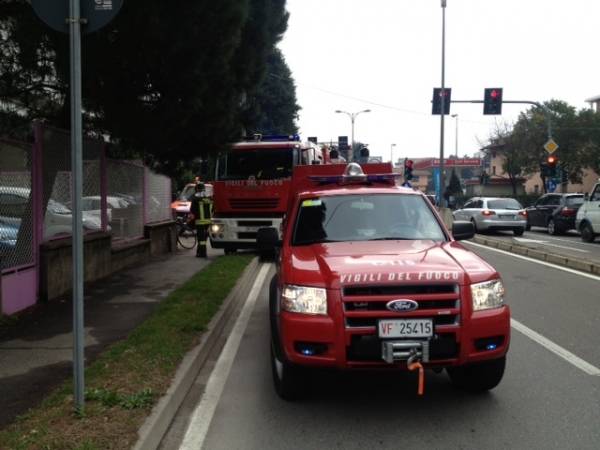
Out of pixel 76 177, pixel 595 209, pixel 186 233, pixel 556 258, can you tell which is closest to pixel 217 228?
pixel 186 233

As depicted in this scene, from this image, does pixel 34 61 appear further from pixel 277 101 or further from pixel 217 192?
pixel 277 101

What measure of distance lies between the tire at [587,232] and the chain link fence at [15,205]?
17.4m

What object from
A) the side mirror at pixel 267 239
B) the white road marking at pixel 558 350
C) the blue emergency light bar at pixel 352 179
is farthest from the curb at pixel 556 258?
the side mirror at pixel 267 239

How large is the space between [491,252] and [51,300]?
39.5ft

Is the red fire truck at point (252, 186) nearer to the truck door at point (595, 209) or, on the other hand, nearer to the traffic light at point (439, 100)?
the truck door at point (595, 209)

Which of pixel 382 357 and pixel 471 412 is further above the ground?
pixel 382 357

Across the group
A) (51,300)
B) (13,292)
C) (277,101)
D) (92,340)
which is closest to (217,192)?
(51,300)

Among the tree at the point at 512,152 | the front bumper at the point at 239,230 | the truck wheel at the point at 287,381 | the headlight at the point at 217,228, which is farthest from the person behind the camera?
the tree at the point at 512,152

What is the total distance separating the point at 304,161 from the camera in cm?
1527

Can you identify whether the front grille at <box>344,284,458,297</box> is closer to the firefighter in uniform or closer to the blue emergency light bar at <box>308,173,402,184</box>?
the blue emergency light bar at <box>308,173,402,184</box>

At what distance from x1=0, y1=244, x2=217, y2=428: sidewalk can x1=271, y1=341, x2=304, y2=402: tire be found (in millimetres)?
1899

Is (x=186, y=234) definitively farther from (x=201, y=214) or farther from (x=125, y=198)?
(x=125, y=198)

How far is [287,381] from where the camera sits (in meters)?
4.92

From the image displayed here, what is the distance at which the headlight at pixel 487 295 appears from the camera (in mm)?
4500
